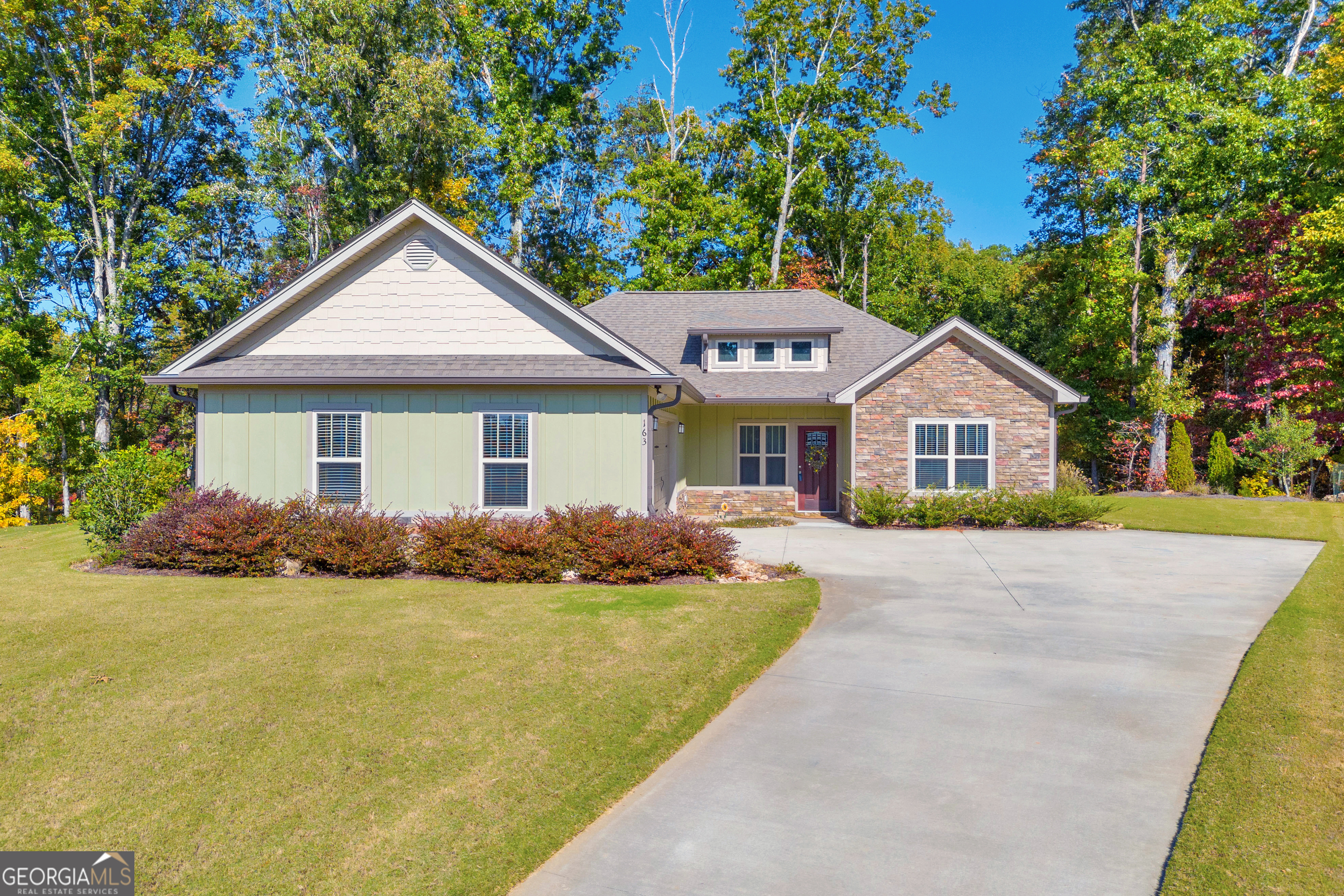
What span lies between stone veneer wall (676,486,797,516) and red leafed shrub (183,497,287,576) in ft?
33.3

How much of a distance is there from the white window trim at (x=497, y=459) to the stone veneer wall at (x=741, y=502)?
6.45m

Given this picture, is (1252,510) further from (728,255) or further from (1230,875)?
(728,255)

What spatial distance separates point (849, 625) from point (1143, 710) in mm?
2936

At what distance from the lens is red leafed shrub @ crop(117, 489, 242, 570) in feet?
35.1

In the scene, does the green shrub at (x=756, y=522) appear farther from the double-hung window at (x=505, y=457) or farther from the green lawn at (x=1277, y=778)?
the green lawn at (x=1277, y=778)

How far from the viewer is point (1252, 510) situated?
18.6m

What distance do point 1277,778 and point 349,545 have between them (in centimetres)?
1025

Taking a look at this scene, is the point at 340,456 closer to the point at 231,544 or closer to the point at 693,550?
the point at 231,544

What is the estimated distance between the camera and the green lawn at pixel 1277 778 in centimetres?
357

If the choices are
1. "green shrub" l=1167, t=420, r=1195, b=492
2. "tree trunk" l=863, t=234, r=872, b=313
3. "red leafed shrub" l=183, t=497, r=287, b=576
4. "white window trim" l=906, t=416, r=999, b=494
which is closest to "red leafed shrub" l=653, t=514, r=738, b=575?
"red leafed shrub" l=183, t=497, r=287, b=576

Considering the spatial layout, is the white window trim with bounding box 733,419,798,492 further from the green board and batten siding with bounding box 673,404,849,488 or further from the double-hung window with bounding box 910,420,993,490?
the double-hung window with bounding box 910,420,993,490

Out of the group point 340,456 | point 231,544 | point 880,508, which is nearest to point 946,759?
point 231,544

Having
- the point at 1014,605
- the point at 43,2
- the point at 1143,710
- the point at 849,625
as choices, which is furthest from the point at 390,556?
the point at 43,2

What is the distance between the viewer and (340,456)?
13352 mm
